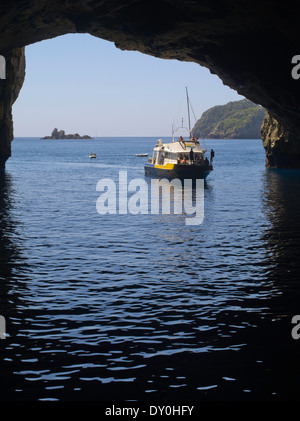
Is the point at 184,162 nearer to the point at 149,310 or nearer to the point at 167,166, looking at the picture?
the point at 167,166

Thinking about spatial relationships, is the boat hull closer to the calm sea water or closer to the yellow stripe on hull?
the yellow stripe on hull

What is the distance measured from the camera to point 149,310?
43.3 ft

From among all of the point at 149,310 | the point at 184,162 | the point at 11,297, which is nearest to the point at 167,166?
the point at 184,162

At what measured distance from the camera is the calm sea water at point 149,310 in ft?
30.2

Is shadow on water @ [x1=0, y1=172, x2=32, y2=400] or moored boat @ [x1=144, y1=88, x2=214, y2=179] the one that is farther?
moored boat @ [x1=144, y1=88, x2=214, y2=179]

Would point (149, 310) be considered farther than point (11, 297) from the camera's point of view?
No

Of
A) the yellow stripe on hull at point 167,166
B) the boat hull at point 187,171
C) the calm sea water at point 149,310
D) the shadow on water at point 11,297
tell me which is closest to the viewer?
the calm sea water at point 149,310

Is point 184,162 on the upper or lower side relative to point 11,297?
upper

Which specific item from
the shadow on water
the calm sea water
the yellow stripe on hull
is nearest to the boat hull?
the yellow stripe on hull

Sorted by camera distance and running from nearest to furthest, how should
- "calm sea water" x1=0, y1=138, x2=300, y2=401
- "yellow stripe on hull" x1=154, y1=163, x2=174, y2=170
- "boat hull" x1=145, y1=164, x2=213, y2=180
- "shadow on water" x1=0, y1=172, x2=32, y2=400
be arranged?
"calm sea water" x1=0, y1=138, x2=300, y2=401, "shadow on water" x1=0, y1=172, x2=32, y2=400, "boat hull" x1=145, y1=164, x2=213, y2=180, "yellow stripe on hull" x1=154, y1=163, x2=174, y2=170

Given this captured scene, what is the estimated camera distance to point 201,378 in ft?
30.6

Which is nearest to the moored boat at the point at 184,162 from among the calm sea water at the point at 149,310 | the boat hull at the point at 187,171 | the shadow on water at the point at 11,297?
the boat hull at the point at 187,171

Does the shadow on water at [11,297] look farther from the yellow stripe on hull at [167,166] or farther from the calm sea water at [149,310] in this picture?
the yellow stripe on hull at [167,166]

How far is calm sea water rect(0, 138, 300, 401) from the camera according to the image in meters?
9.21
